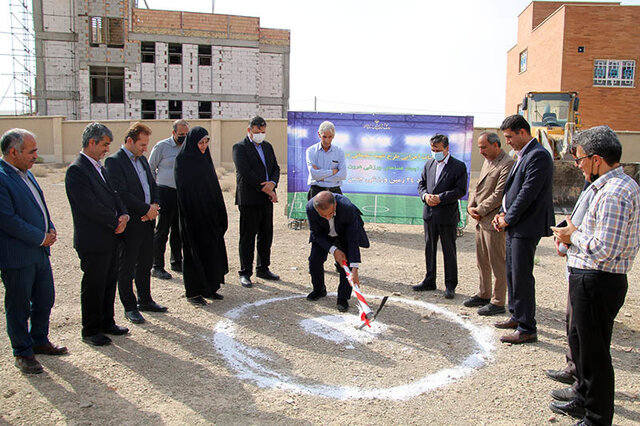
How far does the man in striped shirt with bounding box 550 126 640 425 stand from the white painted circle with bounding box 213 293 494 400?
109 cm

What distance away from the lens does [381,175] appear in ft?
33.8

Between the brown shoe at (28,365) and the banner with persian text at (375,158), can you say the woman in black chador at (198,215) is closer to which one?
the brown shoe at (28,365)

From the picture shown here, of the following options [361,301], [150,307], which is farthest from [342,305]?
[150,307]

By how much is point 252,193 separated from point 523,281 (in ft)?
11.5

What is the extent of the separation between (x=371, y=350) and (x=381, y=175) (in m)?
6.23

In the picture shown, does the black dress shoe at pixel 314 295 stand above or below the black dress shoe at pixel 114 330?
above

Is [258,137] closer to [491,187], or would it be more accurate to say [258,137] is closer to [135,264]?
[135,264]

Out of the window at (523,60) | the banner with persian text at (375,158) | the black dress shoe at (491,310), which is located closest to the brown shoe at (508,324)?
the black dress shoe at (491,310)

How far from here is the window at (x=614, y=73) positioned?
1135 inches

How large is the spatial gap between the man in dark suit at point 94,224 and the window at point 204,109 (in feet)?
103

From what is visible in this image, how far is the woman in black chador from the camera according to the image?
221 inches

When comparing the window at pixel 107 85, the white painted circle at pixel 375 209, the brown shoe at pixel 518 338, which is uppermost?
the window at pixel 107 85

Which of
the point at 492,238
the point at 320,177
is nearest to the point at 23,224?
the point at 320,177

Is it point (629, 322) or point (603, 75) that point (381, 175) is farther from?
point (603, 75)
